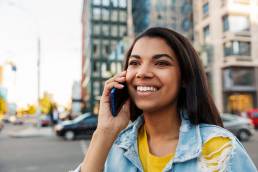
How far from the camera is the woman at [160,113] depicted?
149cm

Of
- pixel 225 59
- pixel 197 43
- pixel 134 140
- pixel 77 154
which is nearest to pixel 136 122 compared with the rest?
pixel 134 140

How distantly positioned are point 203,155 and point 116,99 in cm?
56

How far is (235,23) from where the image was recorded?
104 ft

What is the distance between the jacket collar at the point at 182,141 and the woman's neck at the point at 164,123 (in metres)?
0.06

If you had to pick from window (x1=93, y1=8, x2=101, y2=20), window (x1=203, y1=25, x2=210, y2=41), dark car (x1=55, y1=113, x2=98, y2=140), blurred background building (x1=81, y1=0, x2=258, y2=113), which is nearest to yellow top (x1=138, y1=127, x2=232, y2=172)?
dark car (x1=55, y1=113, x2=98, y2=140)

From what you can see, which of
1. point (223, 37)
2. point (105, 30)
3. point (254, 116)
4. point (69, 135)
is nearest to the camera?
point (69, 135)

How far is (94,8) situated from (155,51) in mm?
43851

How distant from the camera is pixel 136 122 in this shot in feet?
5.65

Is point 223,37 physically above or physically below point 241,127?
above

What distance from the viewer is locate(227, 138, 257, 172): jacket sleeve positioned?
4.34 feet

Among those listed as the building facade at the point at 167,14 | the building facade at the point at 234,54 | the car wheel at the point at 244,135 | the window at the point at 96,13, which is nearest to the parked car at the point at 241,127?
the car wheel at the point at 244,135

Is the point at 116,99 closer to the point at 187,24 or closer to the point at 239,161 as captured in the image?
the point at 239,161

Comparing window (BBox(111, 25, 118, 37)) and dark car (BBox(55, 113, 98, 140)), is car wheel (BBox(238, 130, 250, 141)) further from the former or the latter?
window (BBox(111, 25, 118, 37))

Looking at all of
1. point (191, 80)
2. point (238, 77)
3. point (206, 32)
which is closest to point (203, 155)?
point (191, 80)
